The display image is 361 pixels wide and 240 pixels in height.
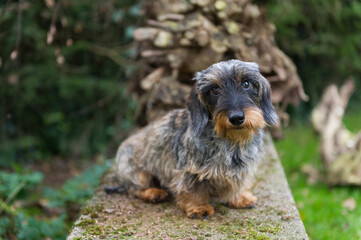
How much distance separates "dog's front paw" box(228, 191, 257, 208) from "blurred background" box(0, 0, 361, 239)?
1961 mm

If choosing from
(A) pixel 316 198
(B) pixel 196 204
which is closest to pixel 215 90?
(B) pixel 196 204

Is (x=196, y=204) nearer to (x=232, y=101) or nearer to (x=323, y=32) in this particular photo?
(x=232, y=101)

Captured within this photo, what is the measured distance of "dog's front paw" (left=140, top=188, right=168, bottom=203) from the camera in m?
3.62

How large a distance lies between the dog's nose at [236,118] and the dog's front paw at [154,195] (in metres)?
1.13

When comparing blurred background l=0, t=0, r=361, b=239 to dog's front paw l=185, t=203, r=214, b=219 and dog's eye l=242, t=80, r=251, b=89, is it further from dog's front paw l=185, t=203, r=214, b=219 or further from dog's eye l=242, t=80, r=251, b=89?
dog's eye l=242, t=80, r=251, b=89

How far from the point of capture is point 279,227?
3107 millimetres

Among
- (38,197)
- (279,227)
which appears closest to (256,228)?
(279,227)

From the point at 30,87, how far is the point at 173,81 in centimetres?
331

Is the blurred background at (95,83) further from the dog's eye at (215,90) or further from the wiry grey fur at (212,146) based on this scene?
the dog's eye at (215,90)

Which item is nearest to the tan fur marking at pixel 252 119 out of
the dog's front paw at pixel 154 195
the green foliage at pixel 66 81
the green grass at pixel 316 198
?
the dog's front paw at pixel 154 195

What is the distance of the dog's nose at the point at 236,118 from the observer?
9.41ft

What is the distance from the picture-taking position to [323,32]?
8.68 metres

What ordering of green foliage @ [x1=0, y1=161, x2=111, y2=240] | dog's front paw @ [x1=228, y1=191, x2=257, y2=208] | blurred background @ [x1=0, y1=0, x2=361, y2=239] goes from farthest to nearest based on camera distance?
1. blurred background @ [x1=0, y1=0, x2=361, y2=239]
2. green foliage @ [x1=0, y1=161, x2=111, y2=240]
3. dog's front paw @ [x1=228, y1=191, x2=257, y2=208]

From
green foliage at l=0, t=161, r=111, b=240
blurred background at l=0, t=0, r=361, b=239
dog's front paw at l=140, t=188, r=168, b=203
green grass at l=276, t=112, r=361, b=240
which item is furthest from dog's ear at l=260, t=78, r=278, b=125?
blurred background at l=0, t=0, r=361, b=239
